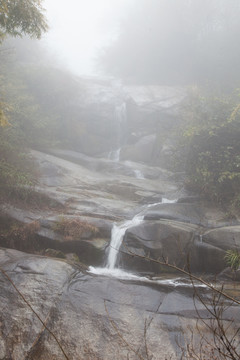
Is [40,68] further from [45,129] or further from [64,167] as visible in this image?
→ [64,167]

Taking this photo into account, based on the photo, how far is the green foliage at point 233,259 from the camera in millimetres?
6830

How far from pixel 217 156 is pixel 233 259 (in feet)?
16.1

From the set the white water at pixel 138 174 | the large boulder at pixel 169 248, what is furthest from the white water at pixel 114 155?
the large boulder at pixel 169 248

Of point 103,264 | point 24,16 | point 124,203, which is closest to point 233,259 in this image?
point 103,264

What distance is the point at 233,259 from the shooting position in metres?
6.86

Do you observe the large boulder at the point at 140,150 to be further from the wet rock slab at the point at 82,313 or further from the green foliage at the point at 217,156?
the wet rock slab at the point at 82,313

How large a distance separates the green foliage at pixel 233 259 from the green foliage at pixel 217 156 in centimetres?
290

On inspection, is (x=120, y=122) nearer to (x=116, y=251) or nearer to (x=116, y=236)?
(x=116, y=236)

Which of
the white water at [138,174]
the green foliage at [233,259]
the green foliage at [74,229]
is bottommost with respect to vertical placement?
the green foliage at [74,229]

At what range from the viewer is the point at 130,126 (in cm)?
2070

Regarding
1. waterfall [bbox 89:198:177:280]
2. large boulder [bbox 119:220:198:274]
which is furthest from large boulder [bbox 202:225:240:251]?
waterfall [bbox 89:198:177:280]

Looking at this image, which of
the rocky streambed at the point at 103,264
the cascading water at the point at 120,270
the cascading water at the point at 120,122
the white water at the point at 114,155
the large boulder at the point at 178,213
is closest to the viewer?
the rocky streambed at the point at 103,264

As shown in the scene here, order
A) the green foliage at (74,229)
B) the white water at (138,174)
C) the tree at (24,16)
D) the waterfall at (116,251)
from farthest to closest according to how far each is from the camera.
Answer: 1. the white water at (138,174)
2. the green foliage at (74,229)
3. the waterfall at (116,251)
4. the tree at (24,16)

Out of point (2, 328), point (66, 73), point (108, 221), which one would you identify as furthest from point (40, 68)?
point (2, 328)
